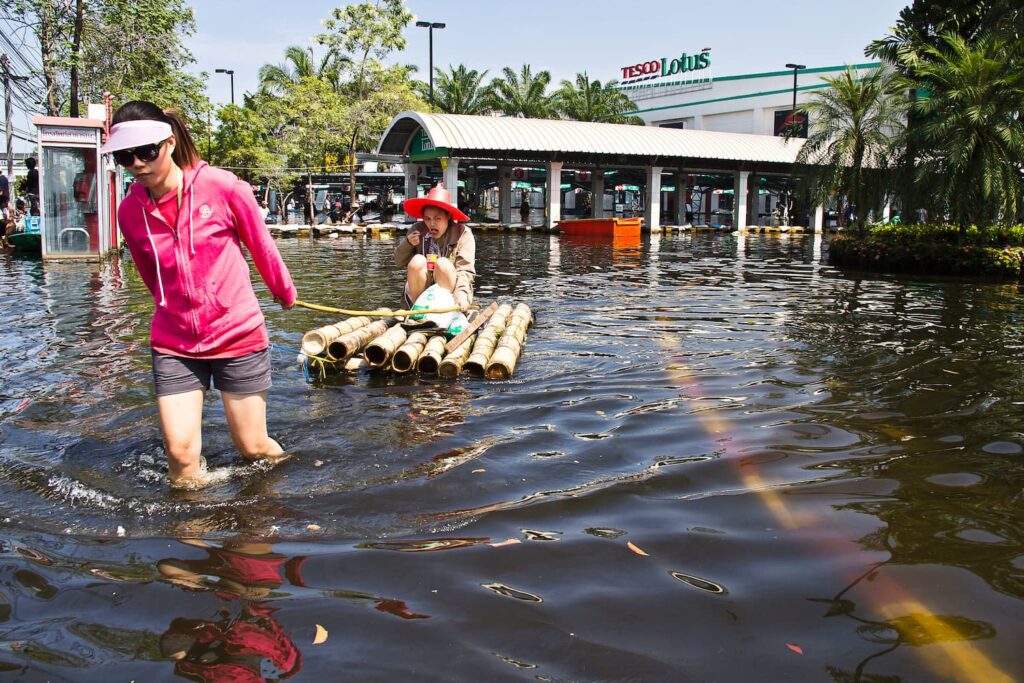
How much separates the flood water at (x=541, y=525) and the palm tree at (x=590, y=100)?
164ft

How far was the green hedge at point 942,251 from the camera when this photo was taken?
57.4 ft

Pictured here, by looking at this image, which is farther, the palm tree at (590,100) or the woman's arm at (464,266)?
the palm tree at (590,100)

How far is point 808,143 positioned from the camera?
27016 millimetres

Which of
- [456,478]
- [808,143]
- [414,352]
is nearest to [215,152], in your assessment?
[808,143]

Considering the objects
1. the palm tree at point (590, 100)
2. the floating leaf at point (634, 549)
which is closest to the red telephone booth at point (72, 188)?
the floating leaf at point (634, 549)

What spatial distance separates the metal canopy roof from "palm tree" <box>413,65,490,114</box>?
10.7 m

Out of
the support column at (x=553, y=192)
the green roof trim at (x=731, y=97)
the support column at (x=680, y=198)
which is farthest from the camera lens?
the green roof trim at (x=731, y=97)

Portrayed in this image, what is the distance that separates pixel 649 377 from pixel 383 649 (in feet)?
15.5

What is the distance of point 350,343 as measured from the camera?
724 cm

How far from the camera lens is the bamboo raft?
7.04 meters

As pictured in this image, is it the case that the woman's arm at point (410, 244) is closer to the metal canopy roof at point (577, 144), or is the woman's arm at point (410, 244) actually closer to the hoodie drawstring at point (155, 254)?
the hoodie drawstring at point (155, 254)

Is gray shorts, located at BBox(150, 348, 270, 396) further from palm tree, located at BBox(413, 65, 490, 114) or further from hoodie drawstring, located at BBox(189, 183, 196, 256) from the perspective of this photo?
palm tree, located at BBox(413, 65, 490, 114)

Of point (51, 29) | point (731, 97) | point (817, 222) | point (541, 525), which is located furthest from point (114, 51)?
point (731, 97)

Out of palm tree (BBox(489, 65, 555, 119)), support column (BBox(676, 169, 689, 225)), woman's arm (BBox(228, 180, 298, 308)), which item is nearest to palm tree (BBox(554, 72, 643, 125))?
palm tree (BBox(489, 65, 555, 119))
